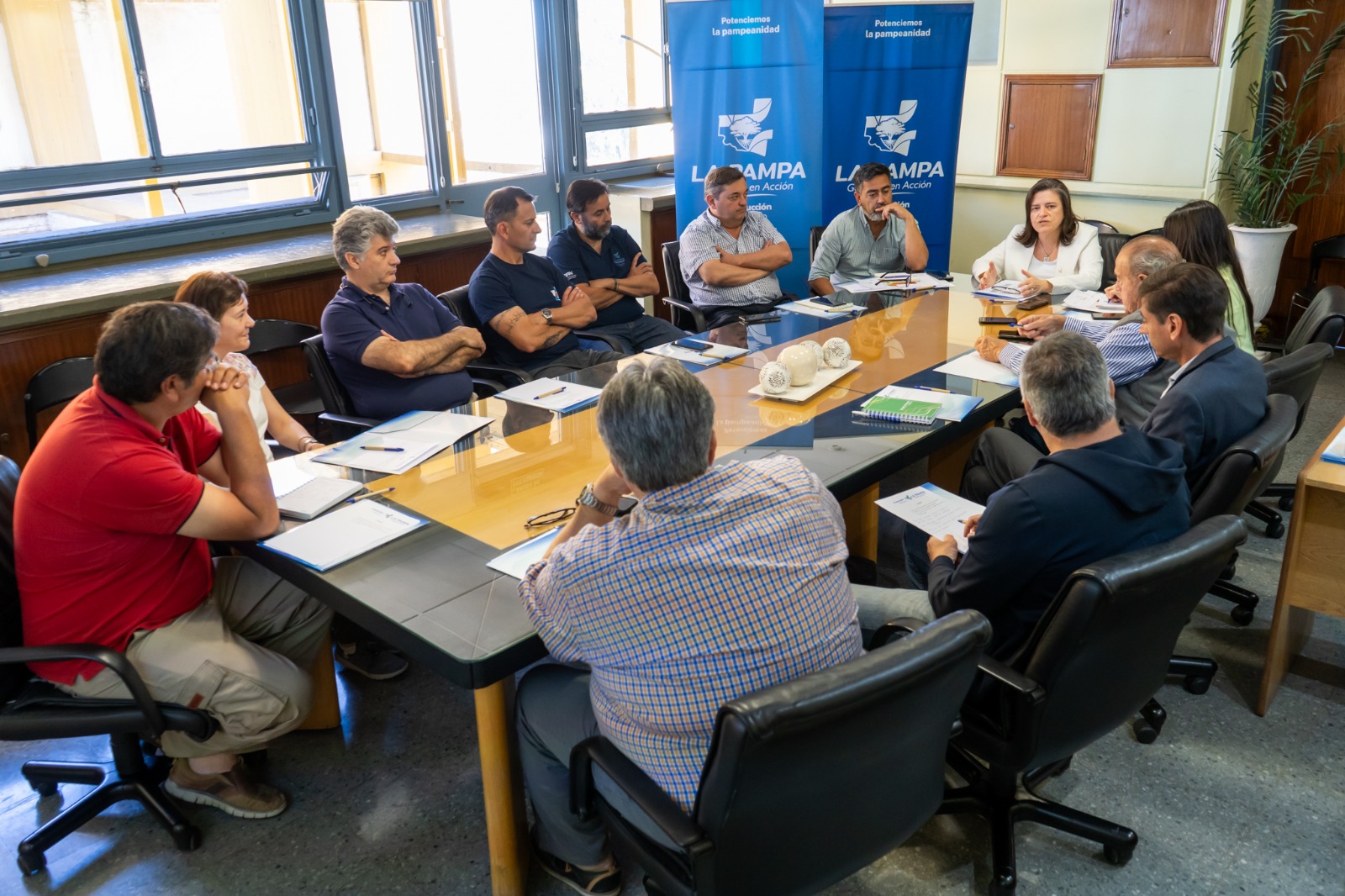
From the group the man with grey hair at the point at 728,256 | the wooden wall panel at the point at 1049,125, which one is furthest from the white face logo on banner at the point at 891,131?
the man with grey hair at the point at 728,256

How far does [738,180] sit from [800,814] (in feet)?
11.7

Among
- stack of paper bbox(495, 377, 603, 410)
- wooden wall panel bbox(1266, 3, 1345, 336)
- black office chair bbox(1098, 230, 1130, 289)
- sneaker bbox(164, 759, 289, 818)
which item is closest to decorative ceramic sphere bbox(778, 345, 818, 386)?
stack of paper bbox(495, 377, 603, 410)

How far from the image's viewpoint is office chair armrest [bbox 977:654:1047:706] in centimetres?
174

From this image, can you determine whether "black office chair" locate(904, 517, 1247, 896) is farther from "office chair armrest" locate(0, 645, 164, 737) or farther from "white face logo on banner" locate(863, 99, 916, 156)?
"white face logo on banner" locate(863, 99, 916, 156)

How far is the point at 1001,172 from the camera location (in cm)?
605

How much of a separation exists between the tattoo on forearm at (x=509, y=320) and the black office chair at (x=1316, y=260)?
430cm

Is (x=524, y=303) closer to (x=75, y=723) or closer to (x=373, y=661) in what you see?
(x=373, y=661)

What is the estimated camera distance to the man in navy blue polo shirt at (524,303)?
3748 millimetres

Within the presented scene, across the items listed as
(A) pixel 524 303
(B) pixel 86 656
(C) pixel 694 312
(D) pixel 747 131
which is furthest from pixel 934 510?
(D) pixel 747 131

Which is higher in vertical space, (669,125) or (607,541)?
(669,125)

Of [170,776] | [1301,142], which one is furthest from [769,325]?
[1301,142]

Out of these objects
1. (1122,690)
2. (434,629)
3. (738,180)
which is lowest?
(1122,690)

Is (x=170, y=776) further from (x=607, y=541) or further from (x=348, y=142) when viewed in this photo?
(x=348, y=142)

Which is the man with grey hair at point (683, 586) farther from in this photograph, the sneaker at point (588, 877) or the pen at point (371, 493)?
the pen at point (371, 493)
